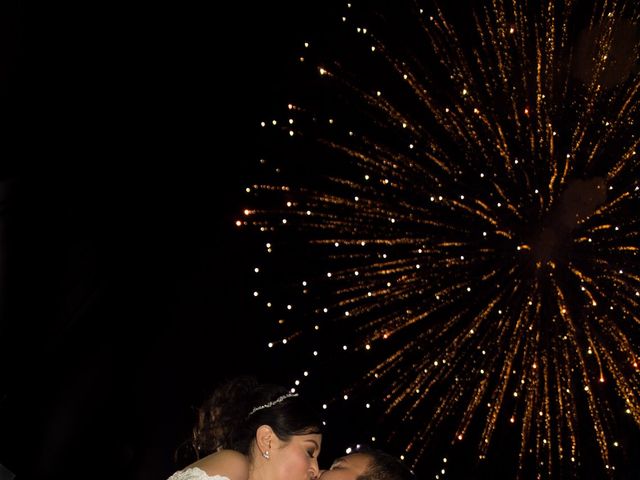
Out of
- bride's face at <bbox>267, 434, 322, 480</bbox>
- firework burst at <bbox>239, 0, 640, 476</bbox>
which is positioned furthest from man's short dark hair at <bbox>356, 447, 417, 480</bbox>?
firework burst at <bbox>239, 0, 640, 476</bbox>

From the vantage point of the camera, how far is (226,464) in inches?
131

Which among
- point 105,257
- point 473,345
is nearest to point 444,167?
point 473,345

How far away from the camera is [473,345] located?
555 cm

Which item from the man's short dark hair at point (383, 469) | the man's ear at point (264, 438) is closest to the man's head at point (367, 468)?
the man's short dark hair at point (383, 469)

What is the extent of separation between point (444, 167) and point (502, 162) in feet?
1.21

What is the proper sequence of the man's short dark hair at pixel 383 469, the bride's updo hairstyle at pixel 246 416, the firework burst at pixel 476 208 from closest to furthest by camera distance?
the bride's updo hairstyle at pixel 246 416 < the man's short dark hair at pixel 383 469 < the firework burst at pixel 476 208

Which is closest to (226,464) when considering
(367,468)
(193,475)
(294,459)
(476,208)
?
(193,475)

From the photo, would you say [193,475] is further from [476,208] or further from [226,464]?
[476,208]

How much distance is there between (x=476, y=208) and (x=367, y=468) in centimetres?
216

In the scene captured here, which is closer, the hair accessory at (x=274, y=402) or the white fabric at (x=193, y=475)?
the white fabric at (x=193, y=475)

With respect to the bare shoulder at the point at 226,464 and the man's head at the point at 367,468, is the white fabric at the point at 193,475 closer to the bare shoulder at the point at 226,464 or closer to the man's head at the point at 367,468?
the bare shoulder at the point at 226,464

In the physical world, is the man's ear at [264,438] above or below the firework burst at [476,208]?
below

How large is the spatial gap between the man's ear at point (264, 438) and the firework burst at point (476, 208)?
6.61ft

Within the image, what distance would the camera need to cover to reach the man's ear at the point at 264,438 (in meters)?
3.49
